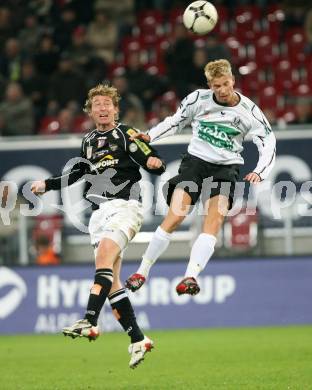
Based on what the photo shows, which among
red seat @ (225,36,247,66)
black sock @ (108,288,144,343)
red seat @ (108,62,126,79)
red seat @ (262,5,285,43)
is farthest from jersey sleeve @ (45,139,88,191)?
red seat @ (262,5,285,43)

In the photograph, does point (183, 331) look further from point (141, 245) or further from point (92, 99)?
point (92, 99)

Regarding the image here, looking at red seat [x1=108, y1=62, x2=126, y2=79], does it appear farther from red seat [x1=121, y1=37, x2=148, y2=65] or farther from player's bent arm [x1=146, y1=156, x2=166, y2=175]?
player's bent arm [x1=146, y1=156, x2=166, y2=175]

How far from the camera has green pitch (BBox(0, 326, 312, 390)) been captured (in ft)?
32.4

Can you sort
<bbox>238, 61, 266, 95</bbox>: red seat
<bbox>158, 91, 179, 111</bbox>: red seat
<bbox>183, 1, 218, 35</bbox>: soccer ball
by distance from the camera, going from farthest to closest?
1. <bbox>238, 61, 266, 95</bbox>: red seat
2. <bbox>158, 91, 179, 111</bbox>: red seat
3. <bbox>183, 1, 218, 35</bbox>: soccer ball

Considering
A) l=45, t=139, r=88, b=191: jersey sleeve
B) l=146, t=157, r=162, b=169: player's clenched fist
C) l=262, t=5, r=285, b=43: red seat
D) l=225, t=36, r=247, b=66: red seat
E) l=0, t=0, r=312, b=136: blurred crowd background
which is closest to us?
l=146, t=157, r=162, b=169: player's clenched fist

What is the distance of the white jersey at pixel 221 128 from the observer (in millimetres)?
10203

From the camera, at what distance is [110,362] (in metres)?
12.2

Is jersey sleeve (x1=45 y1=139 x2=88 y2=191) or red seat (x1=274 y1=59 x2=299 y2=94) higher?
red seat (x1=274 y1=59 x2=299 y2=94)

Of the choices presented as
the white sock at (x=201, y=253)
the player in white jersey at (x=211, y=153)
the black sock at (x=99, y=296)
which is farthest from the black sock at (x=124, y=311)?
the white sock at (x=201, y=253)

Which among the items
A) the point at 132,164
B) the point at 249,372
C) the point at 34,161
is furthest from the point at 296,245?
the point at 132,164

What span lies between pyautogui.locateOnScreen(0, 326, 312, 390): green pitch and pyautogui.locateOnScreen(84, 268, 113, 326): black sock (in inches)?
29.8

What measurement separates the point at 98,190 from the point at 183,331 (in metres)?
6.38

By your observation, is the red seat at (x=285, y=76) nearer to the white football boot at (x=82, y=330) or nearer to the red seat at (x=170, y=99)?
the red seat at (x=170, y=99)

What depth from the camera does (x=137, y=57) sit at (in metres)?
20.2
